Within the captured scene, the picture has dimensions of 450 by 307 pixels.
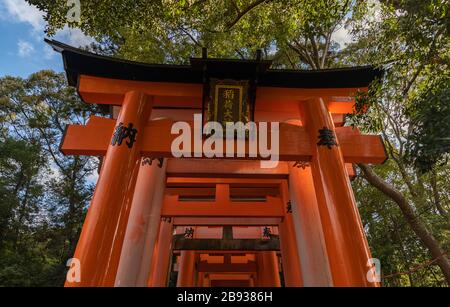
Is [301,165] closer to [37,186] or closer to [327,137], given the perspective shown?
[327,137]

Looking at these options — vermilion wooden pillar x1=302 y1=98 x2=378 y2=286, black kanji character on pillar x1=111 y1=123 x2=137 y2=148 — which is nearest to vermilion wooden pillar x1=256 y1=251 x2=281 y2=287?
vermilion wooden pillar x1=302 y1=98 x2=378 y2=286

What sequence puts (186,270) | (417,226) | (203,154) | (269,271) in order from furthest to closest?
(269,271)
(186,270)
(417,226)
(203,154)

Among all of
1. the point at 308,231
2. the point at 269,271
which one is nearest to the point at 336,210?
the point at 308,231

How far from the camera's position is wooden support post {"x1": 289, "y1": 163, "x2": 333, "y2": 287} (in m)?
5.68

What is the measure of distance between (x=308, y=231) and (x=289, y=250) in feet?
6.39

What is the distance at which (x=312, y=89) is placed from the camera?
591cm

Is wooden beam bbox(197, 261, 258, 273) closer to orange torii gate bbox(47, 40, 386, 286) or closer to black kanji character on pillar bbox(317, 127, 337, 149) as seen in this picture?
orange torii gate bbox(47, 40, 386, 286)

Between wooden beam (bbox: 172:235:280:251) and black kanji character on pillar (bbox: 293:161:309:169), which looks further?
wooden beam (bbox: 172:235:280:251)

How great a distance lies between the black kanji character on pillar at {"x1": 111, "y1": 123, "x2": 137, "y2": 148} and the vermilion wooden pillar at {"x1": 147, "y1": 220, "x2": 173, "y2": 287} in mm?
4590

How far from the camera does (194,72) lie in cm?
558

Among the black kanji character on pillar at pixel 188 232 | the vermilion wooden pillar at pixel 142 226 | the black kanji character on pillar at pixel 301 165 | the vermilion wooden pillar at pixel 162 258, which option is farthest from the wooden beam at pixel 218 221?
the black kanji character on pillar at pixel 301 165

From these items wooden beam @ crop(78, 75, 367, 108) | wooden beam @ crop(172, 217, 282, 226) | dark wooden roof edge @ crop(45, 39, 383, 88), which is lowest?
wooden beam @ crop(172, 217, 282, 226)

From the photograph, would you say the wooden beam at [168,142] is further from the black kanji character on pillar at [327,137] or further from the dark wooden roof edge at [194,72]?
the dark wooden roof edge at [194,72]

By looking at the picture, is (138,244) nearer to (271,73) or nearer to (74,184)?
(271,73)
